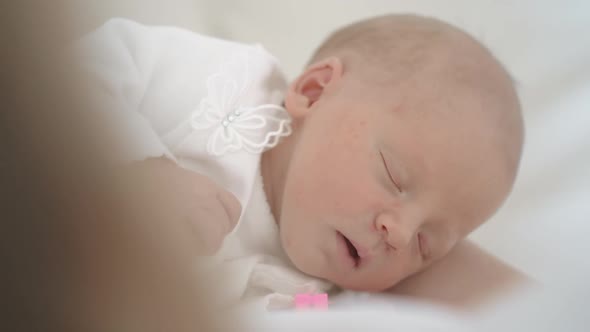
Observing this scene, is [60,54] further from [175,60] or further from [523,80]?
[523,80]

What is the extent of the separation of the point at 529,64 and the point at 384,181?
39 centimetres

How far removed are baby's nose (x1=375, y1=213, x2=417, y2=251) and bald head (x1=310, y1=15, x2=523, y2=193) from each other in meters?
0.14

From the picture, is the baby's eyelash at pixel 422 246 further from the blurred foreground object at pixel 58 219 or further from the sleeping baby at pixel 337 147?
the blurred foreground object at pixel 58 219

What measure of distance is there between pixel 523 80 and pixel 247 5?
0.45 metres

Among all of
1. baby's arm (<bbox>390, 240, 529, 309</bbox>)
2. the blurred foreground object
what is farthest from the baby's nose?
the blurred foreground object

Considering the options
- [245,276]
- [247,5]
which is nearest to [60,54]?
[245,276]

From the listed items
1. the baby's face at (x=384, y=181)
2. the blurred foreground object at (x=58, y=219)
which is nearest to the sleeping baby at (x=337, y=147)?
the baby's face at (x=384, y=181)

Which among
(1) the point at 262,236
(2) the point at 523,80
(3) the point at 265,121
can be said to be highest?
(2) the point at 523,80

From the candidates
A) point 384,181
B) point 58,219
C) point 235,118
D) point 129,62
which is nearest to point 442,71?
point 384,181

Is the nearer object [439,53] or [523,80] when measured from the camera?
[439,53]

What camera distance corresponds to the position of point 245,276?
68 cm

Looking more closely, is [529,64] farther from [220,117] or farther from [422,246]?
[220,117]

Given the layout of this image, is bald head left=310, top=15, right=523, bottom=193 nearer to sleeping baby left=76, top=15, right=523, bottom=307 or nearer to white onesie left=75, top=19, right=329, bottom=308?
sleeping baby left=76, top=15, right=523, bottom=307

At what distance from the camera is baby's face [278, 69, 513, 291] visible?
2.10 ft
